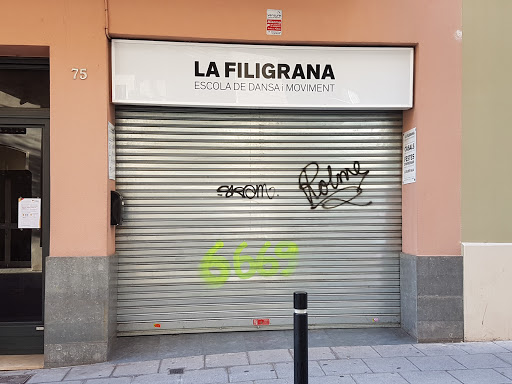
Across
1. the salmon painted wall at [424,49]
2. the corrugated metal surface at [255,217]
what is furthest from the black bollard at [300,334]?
the salmon painted wall at [424,49]

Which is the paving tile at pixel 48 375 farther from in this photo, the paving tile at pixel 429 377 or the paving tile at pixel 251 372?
the paving tile at pixel 429 377

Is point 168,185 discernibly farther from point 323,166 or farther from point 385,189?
point 385,189

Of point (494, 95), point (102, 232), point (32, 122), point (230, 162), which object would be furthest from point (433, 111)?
point (32, 122)

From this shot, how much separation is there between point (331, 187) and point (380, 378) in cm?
257

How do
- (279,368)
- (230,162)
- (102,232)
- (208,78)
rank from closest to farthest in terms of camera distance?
(279,368) < (102,232) < (208,78) < (230,162)

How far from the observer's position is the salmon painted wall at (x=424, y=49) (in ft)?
19.1

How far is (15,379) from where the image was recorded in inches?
195

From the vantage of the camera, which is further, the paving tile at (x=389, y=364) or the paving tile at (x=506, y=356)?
the paving tile at (x=506, y=356)

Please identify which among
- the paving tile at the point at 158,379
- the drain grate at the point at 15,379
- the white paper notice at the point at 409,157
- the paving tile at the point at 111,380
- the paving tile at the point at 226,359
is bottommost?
the drain grate at the point at 15,379

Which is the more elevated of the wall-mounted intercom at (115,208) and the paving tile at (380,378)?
the wall-mounted intercom at (115,208)

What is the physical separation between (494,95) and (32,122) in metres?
5.99

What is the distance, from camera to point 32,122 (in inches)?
227

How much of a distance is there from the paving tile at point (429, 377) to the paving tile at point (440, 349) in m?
0.61

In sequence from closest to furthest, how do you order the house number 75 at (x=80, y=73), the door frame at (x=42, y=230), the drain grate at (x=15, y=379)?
the drain grate at (x=15, y=379)
the house number 75 at (x=80, y=73)
the door frame at (x=42, y=230)
